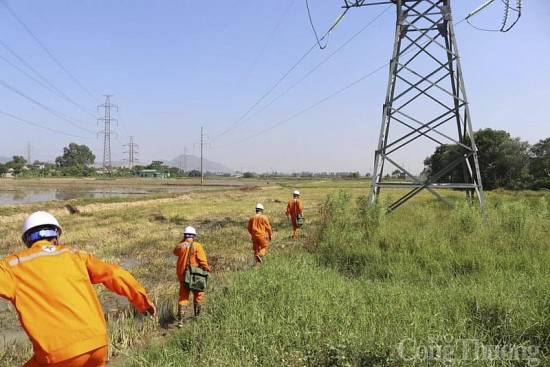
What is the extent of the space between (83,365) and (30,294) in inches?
26.2

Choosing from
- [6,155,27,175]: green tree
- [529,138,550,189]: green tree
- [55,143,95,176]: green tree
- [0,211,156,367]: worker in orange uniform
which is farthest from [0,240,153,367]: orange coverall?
[55,143,95,176]: green tree

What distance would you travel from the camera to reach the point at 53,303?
2.79 meters

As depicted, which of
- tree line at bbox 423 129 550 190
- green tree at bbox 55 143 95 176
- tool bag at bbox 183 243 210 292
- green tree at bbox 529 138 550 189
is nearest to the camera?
tool bag at bbox 183 243 210 292

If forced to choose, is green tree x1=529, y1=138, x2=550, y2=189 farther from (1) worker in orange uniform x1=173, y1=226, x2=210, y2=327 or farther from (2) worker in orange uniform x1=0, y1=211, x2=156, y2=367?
(2) worker in orange uniform x1=0, y1=211, x2=156, y2=367

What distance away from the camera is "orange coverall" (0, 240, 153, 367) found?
8.96ft

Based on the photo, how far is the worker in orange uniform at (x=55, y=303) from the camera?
2.73 metres

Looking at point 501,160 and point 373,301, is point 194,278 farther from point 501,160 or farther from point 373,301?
point 501,160

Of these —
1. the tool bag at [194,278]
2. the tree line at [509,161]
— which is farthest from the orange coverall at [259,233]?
the tree line at [509,161]

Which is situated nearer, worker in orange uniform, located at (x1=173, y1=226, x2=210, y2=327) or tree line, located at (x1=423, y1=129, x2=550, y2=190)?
worker in orange uniform, located at (x1=173, y1=226, x2=210, y2=327)

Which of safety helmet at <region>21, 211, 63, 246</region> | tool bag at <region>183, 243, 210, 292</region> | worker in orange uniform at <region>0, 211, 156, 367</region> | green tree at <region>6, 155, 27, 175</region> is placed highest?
green tree at <region>6, 155, 27, 175</region>

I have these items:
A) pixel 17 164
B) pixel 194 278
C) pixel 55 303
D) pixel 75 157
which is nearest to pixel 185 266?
pixel 194 278

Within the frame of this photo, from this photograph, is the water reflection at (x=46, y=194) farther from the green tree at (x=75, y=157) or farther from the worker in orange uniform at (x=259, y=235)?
the green tree at (x=75, y=157)

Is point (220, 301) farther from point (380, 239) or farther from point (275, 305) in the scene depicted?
point (380, 239)

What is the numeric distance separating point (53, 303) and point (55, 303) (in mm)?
13
